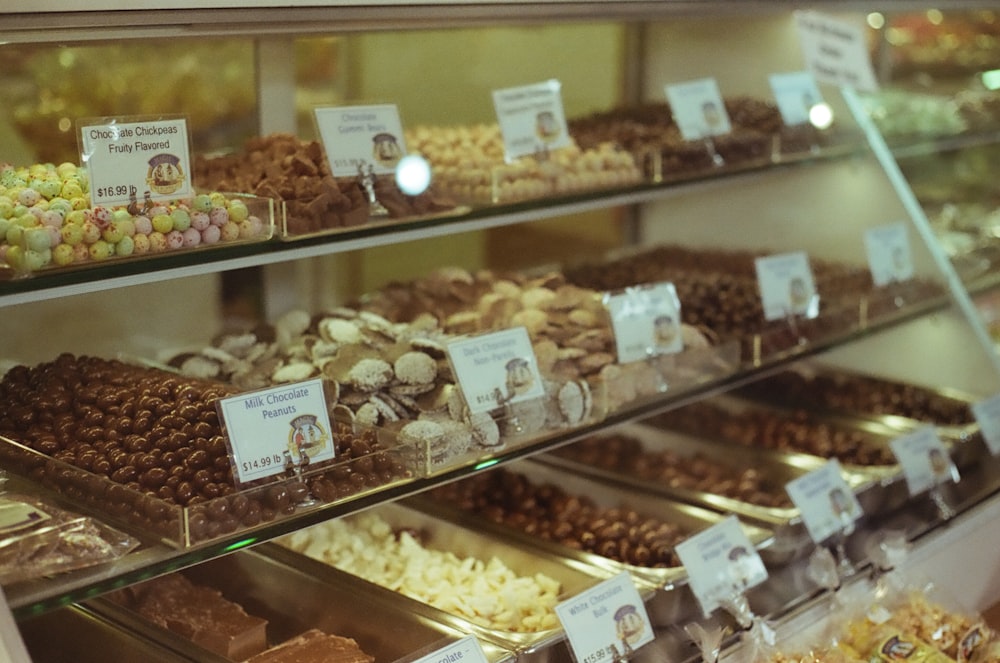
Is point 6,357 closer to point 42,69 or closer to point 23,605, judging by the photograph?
point 23,605

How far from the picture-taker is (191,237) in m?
1.67

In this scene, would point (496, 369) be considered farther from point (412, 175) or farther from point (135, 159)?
point (135, 159)

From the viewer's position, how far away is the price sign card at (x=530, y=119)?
2309 mm

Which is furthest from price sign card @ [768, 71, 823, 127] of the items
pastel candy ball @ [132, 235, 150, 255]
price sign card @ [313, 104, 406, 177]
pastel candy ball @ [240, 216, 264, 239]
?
pastel candy ball @ [132, 235, 150, 255]

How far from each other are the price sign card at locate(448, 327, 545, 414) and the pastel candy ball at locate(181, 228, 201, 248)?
0.48 metres

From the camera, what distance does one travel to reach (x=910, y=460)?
108 inches

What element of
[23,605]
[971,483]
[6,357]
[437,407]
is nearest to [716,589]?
[437,407]

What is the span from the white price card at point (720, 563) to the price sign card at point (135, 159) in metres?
1.12

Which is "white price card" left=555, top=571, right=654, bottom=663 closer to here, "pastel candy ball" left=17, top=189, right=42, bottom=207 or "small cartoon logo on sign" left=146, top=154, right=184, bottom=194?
"small cartoon logo on sign" left=146, top=154, right=184, bottom=194

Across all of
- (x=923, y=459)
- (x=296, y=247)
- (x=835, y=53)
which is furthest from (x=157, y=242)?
(x=923, y=459)

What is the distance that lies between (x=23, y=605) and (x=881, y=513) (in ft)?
6.67

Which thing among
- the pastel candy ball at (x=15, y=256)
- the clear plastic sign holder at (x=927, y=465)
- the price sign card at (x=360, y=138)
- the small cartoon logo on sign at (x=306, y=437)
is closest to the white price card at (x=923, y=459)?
the clear plastic sign holder at (x=927, y=465)

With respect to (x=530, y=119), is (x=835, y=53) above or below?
above

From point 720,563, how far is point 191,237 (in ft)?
3.91
